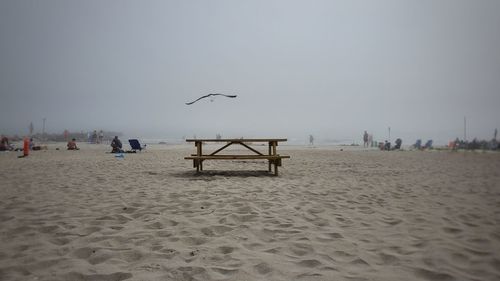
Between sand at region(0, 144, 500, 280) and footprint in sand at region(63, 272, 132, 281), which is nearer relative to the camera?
footprint in sand at region(63, 272, 132, 281)

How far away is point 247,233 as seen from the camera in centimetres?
338

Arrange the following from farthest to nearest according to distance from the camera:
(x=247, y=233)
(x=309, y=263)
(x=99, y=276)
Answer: (x=247, y=233) → (x=309, y=263) → (x=99, y=276)

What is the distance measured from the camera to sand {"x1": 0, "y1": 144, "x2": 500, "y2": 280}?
2449 mm

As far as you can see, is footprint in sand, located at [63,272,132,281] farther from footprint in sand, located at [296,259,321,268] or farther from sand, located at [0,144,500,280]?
footprint in sand, located at [296,259,321,268]

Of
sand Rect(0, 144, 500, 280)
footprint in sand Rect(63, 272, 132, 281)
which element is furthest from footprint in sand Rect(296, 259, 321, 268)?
footprint in sand Rect(63, 272, 132, 281)

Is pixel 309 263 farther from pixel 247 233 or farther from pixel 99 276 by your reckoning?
pixel 99 276

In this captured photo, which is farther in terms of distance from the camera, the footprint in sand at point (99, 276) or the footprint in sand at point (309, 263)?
the footprint in sand at point (309, 263)

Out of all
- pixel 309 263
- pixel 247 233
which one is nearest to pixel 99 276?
pixel 247 233

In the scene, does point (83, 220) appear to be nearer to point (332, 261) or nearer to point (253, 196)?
point (253, 196)

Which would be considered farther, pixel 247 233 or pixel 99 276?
pixel 247 233

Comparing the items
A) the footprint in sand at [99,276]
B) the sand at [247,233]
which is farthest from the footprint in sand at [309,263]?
the footprint in sand at [99,276]

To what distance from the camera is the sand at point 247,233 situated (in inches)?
96.4

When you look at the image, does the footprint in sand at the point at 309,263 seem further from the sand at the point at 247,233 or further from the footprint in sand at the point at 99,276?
the footprint in sand at the point at 99,276

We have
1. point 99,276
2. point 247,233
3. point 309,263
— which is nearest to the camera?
point 99,276
